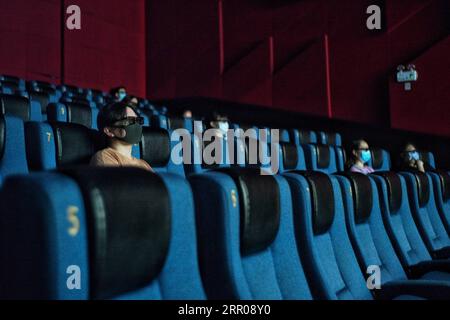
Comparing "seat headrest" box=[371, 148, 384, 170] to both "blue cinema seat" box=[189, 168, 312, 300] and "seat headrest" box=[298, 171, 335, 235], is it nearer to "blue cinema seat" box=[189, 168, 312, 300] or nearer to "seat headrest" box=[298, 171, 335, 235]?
"seat headrest" box=[298, 171, 335, 235]

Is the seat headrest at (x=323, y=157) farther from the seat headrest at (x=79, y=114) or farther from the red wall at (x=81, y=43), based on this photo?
the red wall at (x=81, y=43)

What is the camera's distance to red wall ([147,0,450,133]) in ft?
8.01

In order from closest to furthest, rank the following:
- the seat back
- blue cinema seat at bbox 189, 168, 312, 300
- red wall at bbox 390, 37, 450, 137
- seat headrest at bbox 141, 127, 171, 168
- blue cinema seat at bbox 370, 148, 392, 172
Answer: blue cinema seat at bbox 189, 168, 312, 300
the seat back
seat headrest at bbox 141, 127, 171, 168
blue cinema seat at bbox 370, 148, 392, 172
red wall at bbox 390, 37, 450, 137

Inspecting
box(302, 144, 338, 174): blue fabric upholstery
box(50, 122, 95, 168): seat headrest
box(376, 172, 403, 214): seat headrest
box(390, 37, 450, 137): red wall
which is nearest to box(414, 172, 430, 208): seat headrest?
box(376, 172, 403, 214): seat headrest

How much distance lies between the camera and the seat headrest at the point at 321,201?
0.52m

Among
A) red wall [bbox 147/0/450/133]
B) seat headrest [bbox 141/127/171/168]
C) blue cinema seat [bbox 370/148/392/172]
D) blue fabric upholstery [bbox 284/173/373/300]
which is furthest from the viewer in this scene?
red wall [bbox 147/0/450/133]

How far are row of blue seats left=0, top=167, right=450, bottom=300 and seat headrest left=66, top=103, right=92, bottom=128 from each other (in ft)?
2.31

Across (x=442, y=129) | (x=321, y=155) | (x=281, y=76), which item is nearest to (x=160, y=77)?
(x=281, y=76)

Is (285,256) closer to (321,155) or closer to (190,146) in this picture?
(190,146)

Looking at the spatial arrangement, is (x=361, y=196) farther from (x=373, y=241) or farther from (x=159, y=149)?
(x=159, y=149)

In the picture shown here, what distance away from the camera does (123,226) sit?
26 cm

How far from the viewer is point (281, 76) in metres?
2.81

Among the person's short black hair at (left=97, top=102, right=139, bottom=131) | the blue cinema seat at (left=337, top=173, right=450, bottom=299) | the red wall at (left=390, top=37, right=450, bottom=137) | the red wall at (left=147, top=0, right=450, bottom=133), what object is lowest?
the blue cinema seat at (left=337, top=173, right=450, bottom=299)

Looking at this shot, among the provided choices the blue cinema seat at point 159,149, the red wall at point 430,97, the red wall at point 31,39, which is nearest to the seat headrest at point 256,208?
the blue cinema seat at point 159,149
